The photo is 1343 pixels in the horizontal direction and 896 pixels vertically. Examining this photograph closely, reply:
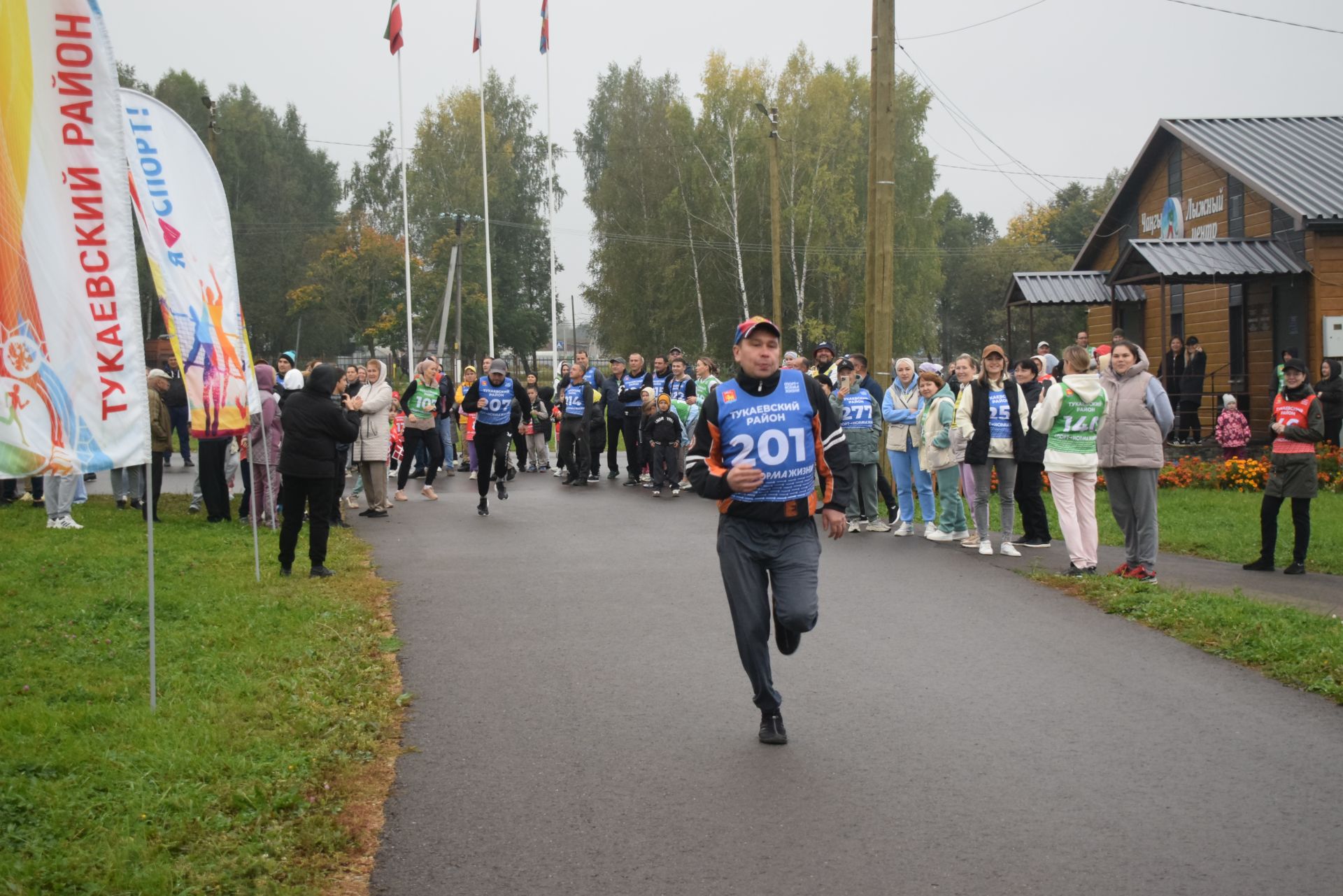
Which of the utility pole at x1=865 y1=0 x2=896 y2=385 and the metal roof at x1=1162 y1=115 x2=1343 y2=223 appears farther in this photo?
the metal roof at x1=1162 y1=115 x2=1343 y2=223

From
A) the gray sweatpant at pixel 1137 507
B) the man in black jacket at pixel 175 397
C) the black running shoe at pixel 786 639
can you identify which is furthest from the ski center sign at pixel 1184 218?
the black running shoe at pixel 786 639

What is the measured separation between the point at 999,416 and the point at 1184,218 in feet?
62.1

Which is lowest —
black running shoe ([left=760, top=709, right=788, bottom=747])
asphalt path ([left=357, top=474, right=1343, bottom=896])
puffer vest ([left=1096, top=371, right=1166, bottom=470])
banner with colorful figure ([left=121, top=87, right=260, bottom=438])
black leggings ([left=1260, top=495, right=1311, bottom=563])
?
asphalt path ([left=357, top=474, right=1343, bottom=896])

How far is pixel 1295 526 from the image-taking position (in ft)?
39.1

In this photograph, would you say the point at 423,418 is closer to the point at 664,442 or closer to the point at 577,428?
the point at 577,428

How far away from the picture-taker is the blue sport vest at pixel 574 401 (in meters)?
21.3

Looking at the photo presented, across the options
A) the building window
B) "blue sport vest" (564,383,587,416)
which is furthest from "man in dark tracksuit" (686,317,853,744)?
the building window

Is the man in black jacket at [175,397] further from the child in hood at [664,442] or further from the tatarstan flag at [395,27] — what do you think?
the tatarstan flag at [395,27]

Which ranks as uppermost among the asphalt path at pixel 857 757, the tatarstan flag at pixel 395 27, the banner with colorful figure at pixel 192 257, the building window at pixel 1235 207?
the tatarstan flag at pixel 395 27

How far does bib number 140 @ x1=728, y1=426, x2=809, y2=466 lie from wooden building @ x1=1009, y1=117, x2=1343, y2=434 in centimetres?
1875

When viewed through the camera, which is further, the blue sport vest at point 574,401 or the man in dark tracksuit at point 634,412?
the blue sport vest at point 574,401

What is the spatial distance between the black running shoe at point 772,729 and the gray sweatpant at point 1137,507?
5469 mm

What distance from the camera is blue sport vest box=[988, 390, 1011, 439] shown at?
12.8m

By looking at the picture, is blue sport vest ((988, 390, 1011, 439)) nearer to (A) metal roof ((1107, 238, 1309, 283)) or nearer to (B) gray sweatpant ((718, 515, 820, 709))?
(B) gray sweatpant ((718, 515, 820, 709))
